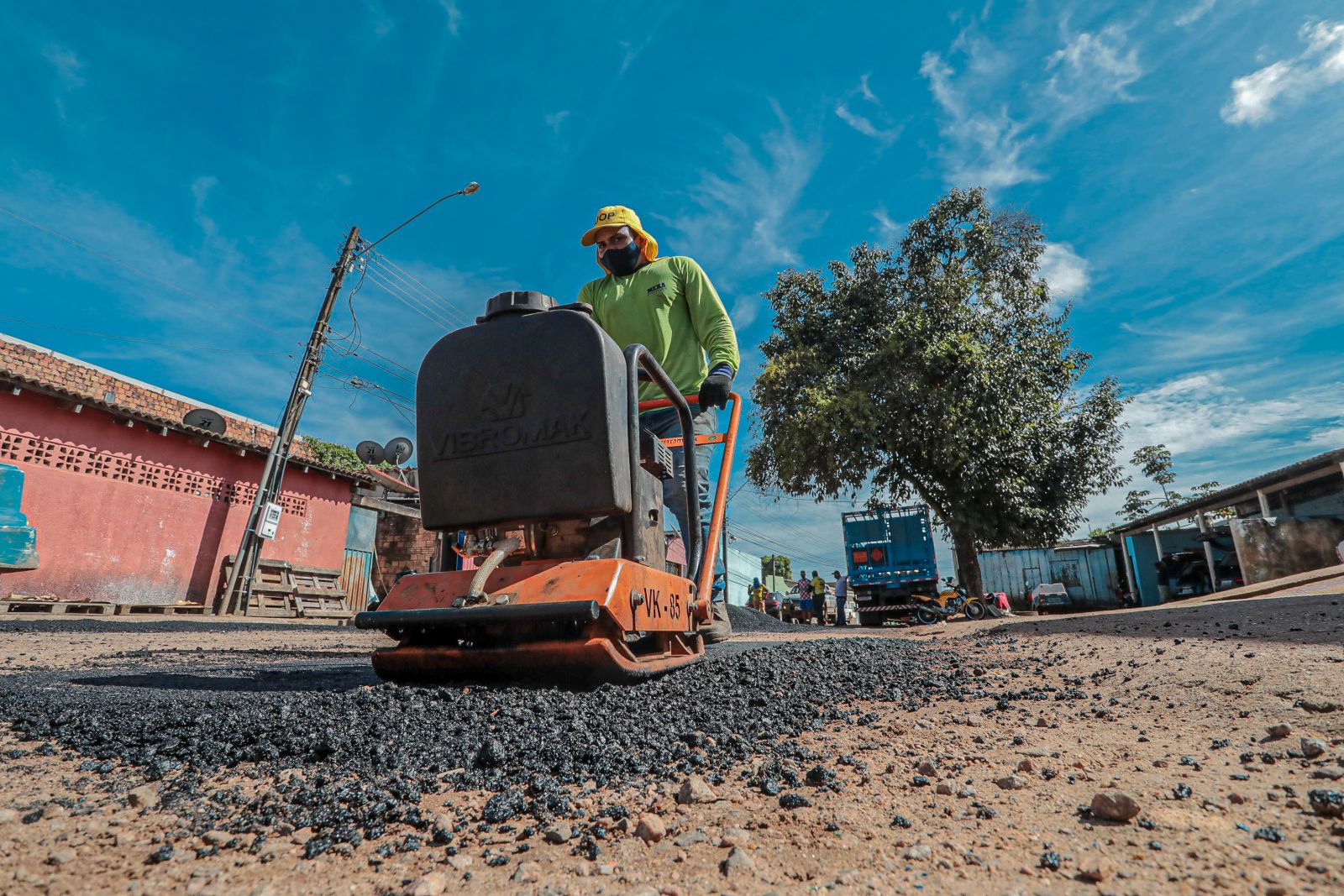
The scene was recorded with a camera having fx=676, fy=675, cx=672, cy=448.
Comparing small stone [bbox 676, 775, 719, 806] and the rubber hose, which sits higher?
the rubber hose

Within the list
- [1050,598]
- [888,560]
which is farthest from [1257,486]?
[888,560]

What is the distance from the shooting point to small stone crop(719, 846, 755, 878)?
1086 mm

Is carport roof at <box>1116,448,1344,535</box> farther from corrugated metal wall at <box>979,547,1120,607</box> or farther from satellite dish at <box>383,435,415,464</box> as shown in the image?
satellite dish at <box>383,435,415,464</box>

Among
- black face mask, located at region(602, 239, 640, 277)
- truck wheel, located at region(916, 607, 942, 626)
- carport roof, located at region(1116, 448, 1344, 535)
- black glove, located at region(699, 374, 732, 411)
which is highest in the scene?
carport roof, located at region(1116, 448, 1344, 535)

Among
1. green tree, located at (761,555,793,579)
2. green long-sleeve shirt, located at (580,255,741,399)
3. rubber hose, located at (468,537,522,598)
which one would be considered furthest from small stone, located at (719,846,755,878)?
green tree, located at (761,555,793,579)

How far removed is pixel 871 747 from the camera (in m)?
1.80

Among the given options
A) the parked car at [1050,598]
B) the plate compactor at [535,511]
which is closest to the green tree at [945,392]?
the parked car at [1050,598]

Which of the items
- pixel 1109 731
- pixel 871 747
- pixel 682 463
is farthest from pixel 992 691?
pixel 682 463

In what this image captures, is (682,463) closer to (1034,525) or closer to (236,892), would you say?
(236,892)

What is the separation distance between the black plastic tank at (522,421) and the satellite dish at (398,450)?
2085 cm

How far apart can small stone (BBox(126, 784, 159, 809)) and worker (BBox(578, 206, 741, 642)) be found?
8.48 ft

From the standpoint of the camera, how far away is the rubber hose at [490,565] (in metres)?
2.33

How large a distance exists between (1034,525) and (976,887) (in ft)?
54.5

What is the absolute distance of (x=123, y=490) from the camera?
471 inches
